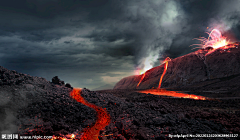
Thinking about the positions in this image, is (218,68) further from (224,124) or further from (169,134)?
(169,134)

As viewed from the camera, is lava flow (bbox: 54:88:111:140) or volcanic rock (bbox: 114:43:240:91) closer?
lava flow (bbox: 54:88:111:140)

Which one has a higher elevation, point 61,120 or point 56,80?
point 56,80

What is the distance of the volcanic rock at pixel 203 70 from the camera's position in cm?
6134

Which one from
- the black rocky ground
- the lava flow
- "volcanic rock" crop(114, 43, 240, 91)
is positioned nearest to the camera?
the black rocky ground

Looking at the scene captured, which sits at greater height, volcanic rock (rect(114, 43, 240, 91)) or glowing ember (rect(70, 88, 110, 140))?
volcanic rock (rect(114, 43, 240, 91))

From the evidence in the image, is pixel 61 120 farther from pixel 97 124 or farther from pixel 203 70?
pixel 203 70

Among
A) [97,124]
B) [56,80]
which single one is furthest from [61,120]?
[56,80]

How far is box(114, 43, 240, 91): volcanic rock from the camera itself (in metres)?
61.3

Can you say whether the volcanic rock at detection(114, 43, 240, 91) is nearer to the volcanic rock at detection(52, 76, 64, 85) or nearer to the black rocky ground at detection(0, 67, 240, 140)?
the black rocky ground at detection(0, 67, 240, 140)

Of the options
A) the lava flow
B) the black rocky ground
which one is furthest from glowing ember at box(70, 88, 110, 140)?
the black rocky ground

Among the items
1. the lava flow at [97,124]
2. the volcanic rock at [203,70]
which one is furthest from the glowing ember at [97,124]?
the volcanic rock at [203,70]

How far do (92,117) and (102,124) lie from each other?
143 cm

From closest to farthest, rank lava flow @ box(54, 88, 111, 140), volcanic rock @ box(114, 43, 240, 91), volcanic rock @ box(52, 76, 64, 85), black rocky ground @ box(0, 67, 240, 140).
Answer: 1. black rocky ground @ box(0, 67, 240, 140)
2. lava flow @ box(54, 88, 111, 140)
3. volcanic rock @ box(52, 76, 64, 85)
4. volcanic rock @ box(114, 43, 240, 91)

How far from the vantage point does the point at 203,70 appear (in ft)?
235
